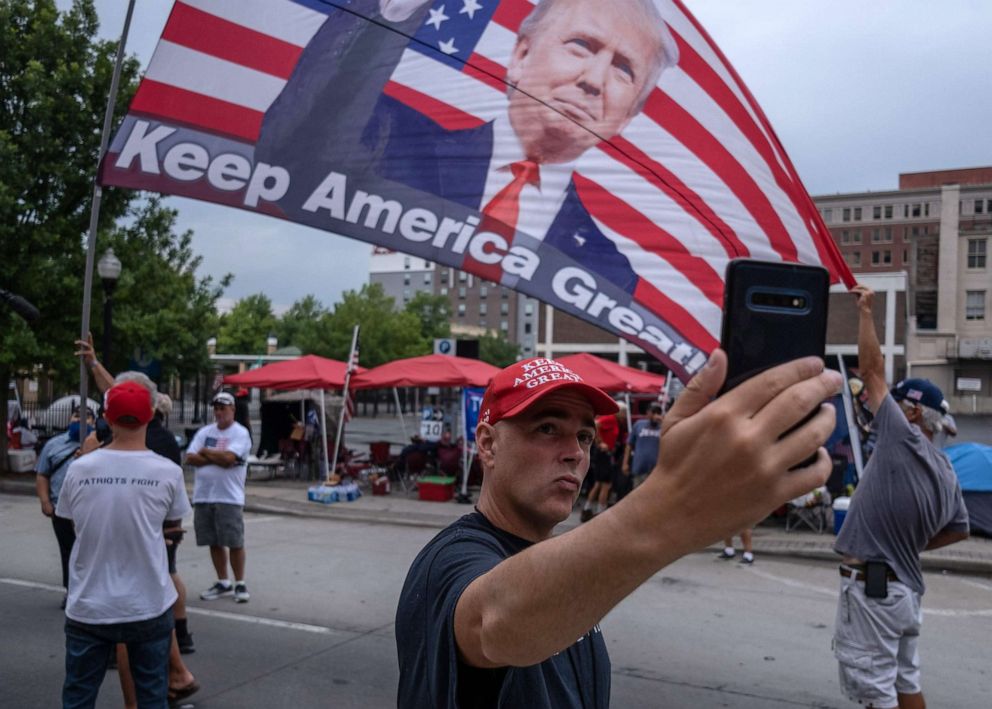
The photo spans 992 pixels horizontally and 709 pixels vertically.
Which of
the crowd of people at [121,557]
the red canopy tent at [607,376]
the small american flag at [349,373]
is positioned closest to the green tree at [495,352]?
the red canopy tent at [607,376]

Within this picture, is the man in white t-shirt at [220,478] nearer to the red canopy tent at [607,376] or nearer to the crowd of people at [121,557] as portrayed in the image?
the crowd of people at [121,557]

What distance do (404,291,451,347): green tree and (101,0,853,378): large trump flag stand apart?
71267 millimetres

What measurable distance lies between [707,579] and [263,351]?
64.9 meters

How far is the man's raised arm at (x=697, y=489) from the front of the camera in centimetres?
83

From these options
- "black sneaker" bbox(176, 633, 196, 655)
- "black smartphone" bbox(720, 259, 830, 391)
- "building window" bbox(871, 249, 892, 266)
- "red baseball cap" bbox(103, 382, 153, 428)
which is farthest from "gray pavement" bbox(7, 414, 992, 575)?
"building window" bbox(871, 249, 892, 266)

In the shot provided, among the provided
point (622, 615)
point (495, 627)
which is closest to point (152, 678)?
point (495, 627)

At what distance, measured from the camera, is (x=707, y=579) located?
29.3 feet

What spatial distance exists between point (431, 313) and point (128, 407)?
3064 inches

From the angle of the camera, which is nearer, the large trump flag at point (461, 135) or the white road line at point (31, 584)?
the large trump flag at point (461, 135)

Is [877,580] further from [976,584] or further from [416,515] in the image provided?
[416,515]

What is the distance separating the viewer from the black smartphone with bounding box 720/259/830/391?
0.88 meters

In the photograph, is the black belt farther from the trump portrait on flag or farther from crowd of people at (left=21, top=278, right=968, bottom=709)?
the trump portrait on flag

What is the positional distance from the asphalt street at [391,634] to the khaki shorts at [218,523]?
60 cm

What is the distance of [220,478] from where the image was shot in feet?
23.5
